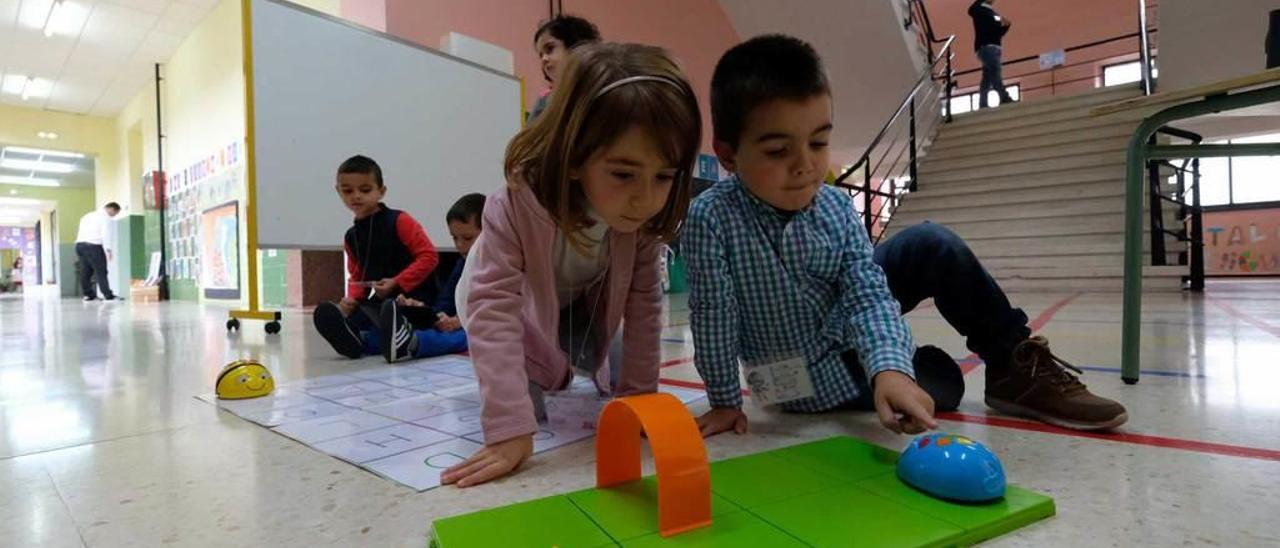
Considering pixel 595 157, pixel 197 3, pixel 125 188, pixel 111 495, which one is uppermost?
pixel 197 3

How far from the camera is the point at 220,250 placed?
511cm

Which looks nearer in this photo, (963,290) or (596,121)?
(596,121)

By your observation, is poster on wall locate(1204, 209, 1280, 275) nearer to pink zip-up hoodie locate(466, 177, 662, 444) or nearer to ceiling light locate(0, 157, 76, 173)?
pink zip-up hoodie locate(466, 177, 662, 444)

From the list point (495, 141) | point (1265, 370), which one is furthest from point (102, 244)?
point (1265, 370)

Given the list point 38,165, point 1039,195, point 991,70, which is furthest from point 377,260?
point 38,165

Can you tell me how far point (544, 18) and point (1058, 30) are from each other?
25.0 feet

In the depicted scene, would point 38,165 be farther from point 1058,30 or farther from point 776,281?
point 1058,30

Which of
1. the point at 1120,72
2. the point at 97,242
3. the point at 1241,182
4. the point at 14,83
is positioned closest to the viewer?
the point at 14,83

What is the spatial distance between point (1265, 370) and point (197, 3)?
6.43 metres

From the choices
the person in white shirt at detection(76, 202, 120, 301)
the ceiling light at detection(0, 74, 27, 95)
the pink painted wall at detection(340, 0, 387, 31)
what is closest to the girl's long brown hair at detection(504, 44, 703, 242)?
the pink painted wall at detection(340, 0, 387, 31)

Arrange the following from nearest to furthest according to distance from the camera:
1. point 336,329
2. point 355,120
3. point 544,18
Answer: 1. point 336,329
2. point 355,120
3. point 544,18

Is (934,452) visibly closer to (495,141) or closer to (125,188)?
(495,141)

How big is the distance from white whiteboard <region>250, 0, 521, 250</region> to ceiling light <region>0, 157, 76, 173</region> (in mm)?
9847

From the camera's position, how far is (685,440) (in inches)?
21.8
